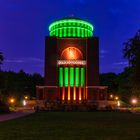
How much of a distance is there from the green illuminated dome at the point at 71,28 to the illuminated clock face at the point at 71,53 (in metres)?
3.82

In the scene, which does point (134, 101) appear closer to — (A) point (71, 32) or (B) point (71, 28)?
(A) point (71, 32)

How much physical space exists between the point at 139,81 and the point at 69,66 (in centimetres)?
4285

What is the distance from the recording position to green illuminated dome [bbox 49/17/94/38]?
75.8 metres

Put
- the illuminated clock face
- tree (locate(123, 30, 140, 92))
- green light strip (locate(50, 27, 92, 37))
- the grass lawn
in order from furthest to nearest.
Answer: green light strip (locate(50, 27, 92, 37)) < the illuminated clock face < tree (locate(123, 30, 140, 92)) < the grass lawn

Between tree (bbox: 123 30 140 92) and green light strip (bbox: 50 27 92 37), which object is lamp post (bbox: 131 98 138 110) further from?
tree (bbox: 123 30 140 92)

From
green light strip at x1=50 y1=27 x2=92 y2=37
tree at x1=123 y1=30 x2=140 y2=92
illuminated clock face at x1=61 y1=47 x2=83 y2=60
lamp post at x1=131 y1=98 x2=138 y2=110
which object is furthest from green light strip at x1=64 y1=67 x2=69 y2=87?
tree at x1=123 y1=30 x2=140 y2=92

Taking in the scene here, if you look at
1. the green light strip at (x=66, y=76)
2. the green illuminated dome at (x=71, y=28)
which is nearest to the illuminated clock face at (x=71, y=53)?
the green light strip at (x=66, y=76)

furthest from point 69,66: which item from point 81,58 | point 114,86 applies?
point 114,86

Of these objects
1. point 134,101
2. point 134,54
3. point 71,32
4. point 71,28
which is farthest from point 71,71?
point 134,54

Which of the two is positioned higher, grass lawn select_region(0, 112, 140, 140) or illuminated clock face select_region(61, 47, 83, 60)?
illuminated clock face select_region(61, 47, 83, 60)

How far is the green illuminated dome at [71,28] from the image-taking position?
7581cm

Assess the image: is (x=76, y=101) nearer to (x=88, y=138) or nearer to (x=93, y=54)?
(x=93, y=54)

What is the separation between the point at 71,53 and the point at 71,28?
589 cm

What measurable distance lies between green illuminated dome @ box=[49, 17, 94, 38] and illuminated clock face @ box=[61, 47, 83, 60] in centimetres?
382
